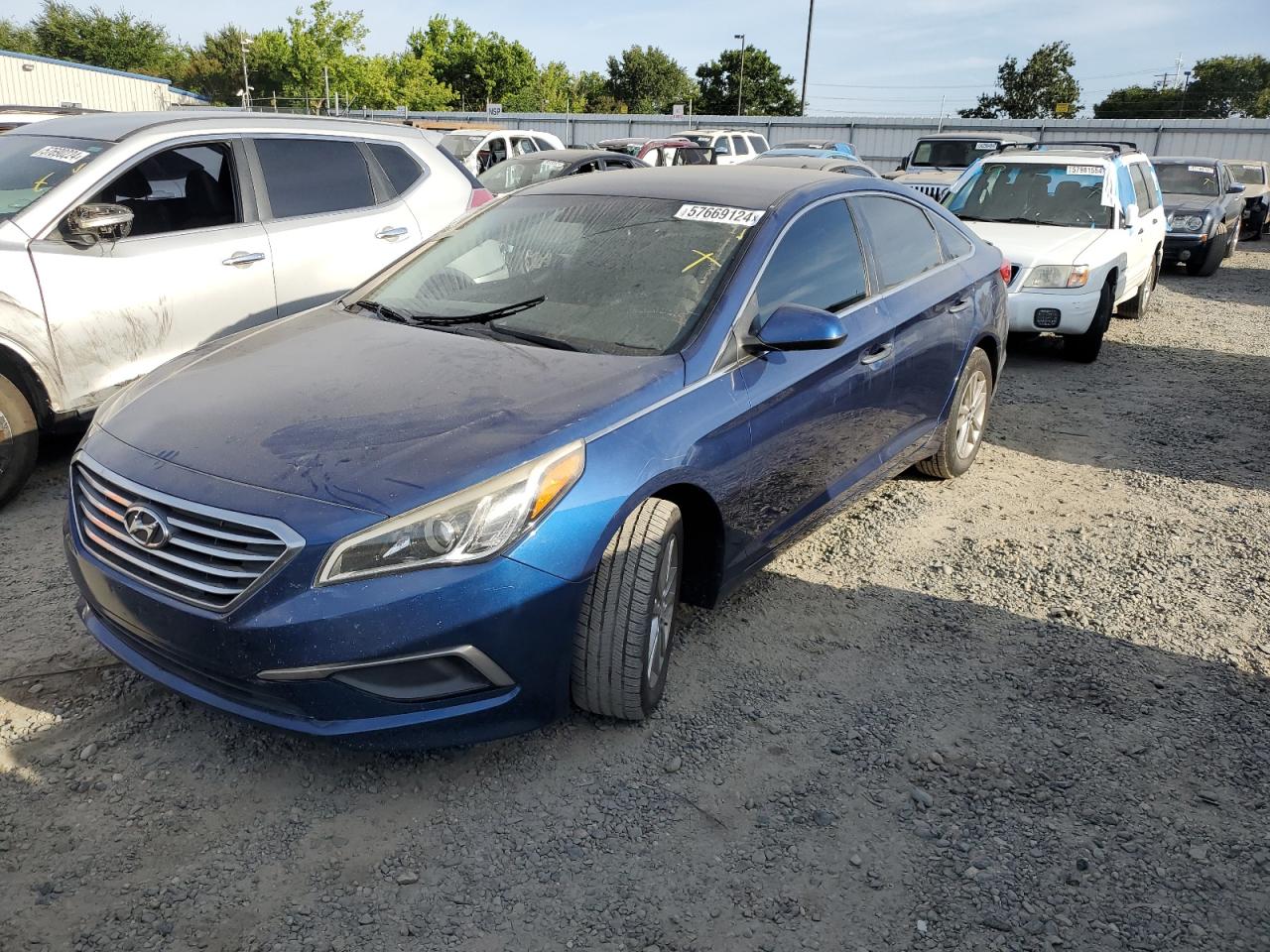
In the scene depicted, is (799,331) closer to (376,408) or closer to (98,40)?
(376,408)

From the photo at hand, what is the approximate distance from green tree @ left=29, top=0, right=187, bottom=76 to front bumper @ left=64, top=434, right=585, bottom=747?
88.6m

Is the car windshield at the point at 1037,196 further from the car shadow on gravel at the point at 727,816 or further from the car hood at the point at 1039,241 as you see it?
the car shadow on gravel at the point at 727,816

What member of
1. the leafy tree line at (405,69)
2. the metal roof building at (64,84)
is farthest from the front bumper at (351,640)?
the leafy tree line at (405,69)

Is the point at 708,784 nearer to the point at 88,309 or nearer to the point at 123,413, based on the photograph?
the point at 123,413

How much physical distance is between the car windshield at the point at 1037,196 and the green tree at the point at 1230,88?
309 feet

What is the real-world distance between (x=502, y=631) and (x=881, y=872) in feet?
3.85

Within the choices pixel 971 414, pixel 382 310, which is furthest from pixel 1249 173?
pixel 382 310

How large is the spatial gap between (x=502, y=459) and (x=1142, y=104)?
98723mm

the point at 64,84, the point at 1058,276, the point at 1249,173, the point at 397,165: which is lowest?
the point at 1058,276

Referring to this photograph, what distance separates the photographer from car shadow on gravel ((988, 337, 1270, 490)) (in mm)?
6070

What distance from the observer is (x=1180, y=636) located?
388 cm

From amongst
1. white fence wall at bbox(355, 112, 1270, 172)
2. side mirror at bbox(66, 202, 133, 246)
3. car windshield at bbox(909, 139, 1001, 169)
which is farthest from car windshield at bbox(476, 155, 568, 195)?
white fence wall at bbox(355, 112, 1270, 172)

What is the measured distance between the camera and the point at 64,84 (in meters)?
34.9

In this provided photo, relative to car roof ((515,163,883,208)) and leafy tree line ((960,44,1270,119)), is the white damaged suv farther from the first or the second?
leafy tree line ((960,44,1270,119))
